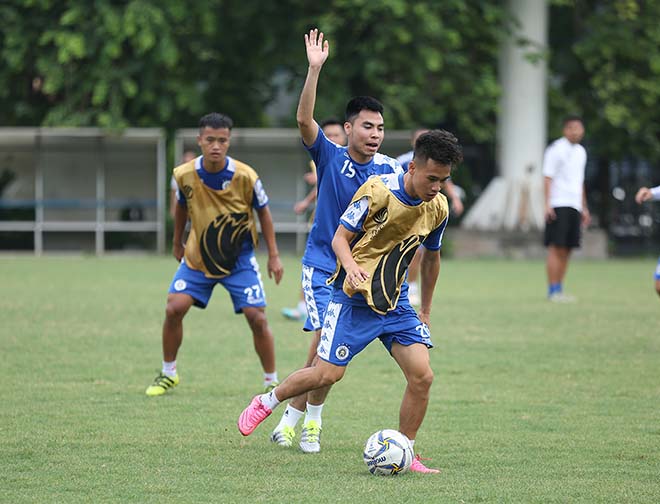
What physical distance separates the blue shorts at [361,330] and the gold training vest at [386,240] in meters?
0.09

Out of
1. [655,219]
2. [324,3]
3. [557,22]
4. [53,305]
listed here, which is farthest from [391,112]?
[53,305]

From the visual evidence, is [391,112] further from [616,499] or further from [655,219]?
[616,499]

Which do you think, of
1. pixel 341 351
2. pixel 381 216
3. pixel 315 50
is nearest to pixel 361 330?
pixel 341 351

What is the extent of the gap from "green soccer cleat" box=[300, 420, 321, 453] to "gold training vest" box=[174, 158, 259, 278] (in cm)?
212

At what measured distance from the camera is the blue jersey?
6.91 meters

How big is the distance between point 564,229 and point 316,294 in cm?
908

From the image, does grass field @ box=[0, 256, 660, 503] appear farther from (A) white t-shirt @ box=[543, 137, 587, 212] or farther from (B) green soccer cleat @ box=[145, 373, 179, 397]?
(A) white t-shirt @ box=[543, 137, 587, 212]

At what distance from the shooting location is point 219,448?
6586 millimetres

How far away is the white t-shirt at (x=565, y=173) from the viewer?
15.5m

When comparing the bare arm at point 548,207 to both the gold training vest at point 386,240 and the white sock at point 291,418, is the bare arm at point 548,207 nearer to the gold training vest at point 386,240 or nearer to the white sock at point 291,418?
the white sock at point 291,418

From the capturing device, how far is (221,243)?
8477 mm

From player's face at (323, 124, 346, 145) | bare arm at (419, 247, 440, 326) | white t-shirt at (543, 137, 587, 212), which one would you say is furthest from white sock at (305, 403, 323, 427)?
white t-shirt at (543, 137, 587, 212)

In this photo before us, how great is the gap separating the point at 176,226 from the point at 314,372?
2.87 m

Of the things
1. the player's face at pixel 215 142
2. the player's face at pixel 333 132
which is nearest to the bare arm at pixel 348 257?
the player's face at pixel 215 142
